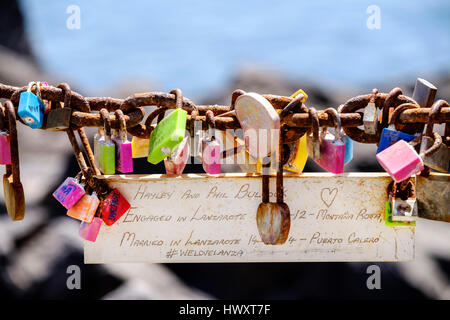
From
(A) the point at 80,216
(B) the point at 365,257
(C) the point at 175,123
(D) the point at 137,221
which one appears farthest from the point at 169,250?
(B) the point at 365,257

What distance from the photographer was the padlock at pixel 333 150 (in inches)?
31.7

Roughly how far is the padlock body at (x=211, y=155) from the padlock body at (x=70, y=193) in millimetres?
258

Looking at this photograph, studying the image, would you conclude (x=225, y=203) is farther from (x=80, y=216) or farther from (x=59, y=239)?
(x=59, y=239)

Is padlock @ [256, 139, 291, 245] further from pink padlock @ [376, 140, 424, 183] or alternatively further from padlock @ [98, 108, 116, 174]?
padlock @ [98, 108, 116, 174]

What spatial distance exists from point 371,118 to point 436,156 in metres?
0.13

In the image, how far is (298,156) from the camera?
3.06 feet

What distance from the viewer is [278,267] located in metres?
2.35

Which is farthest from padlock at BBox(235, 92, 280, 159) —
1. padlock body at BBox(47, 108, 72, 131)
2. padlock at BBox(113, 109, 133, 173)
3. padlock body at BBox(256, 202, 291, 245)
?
padlock body at BBox(47, 108, 72, 131)

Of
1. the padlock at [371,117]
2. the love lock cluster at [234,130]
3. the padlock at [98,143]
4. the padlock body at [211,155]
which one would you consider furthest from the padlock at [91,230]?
the padlock at [371,117]

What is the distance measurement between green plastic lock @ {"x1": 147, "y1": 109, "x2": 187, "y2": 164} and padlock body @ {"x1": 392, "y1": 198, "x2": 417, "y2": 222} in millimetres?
434

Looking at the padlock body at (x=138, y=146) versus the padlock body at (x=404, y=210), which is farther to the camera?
the padlock body at (x=138, y=146)

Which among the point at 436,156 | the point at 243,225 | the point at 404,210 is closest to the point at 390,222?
the point at 404,210

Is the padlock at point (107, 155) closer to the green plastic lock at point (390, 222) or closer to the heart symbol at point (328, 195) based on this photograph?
the heart symbol at point (328, 195)

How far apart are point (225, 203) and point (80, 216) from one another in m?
0.30
